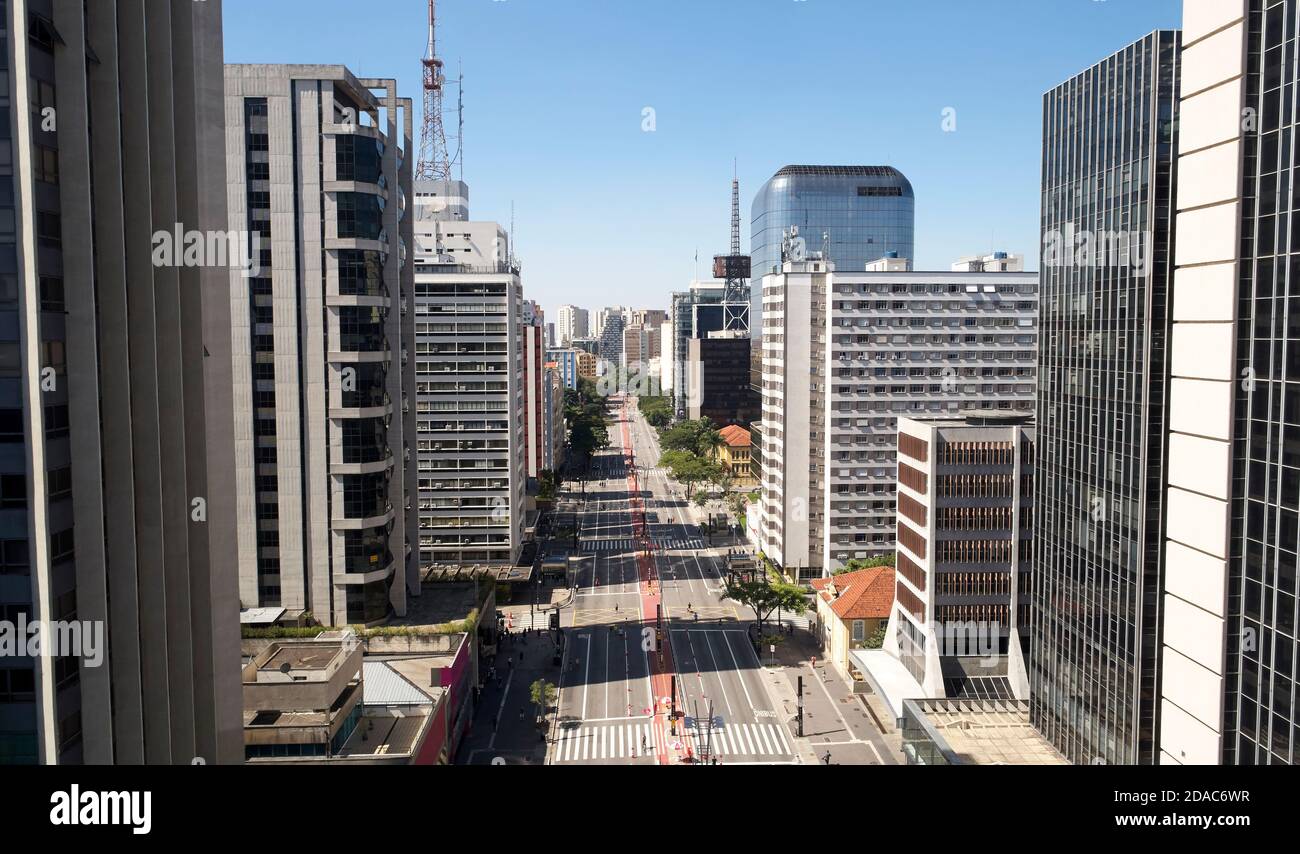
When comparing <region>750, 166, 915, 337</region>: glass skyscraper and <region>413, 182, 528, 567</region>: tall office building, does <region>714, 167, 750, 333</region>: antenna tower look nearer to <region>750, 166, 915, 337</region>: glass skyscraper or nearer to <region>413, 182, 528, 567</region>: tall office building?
<region>750, 166, 915, 337</region>: glass skyscraper

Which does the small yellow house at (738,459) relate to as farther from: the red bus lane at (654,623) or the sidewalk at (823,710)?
the sidewalk at (823,710)

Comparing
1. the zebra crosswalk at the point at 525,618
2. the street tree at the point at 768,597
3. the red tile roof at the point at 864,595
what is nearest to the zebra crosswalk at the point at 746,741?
the red tile roof at the point at 864,595

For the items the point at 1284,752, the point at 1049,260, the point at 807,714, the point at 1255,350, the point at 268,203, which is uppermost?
the point at 268,203

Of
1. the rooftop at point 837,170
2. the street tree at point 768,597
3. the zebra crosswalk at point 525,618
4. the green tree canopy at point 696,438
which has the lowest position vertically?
the zebra crosswalk at point 525,618

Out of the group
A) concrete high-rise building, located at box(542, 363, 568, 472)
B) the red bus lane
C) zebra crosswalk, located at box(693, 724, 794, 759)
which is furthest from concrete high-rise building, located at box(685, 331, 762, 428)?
zebra crosswalk, located at box(693, 724, 794, 759)
